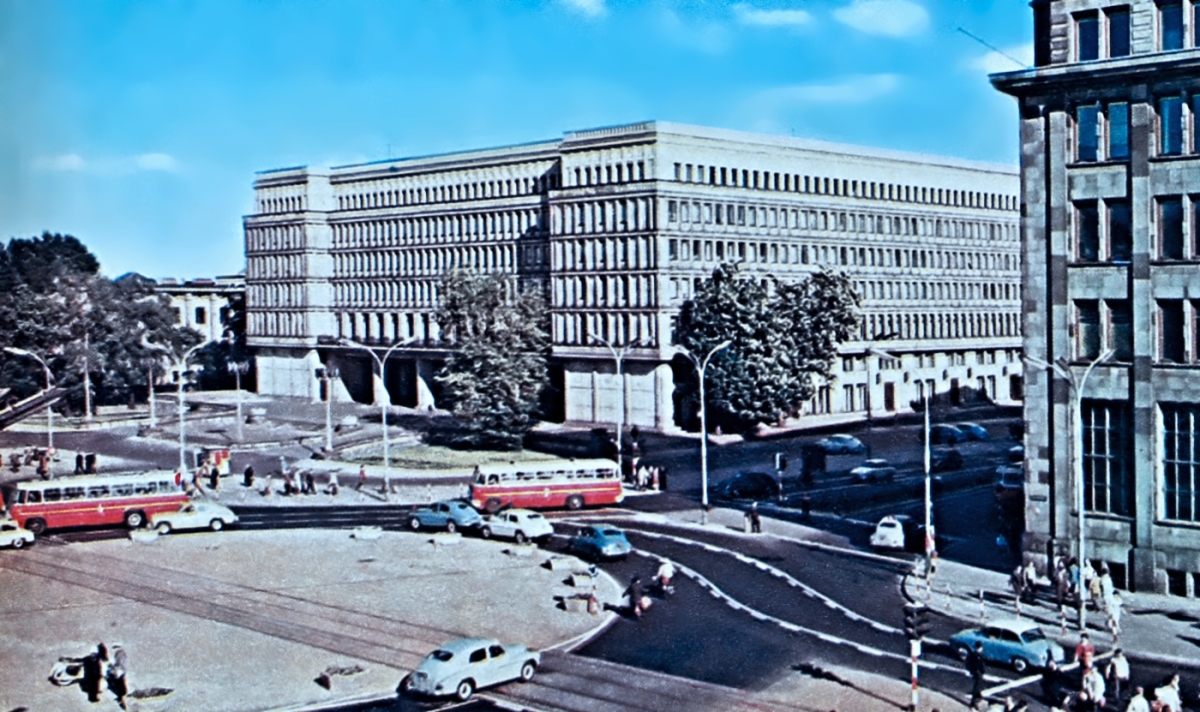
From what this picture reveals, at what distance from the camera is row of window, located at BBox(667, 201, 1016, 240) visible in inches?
4129

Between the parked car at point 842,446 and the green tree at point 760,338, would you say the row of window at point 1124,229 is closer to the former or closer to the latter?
the parked car at point 842,446

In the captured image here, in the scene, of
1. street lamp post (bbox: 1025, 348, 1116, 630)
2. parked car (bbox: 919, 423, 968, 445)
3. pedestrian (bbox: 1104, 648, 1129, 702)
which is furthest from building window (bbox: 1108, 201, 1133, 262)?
parked car (bbox: 919, 423, 968, 445)

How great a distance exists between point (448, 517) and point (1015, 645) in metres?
32.4

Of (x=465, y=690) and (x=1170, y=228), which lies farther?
(x=1170, y=228)

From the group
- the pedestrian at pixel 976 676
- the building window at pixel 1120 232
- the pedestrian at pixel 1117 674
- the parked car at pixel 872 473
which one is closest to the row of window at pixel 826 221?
the parked car at pixel 872 473

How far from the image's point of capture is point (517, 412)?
93000 mm

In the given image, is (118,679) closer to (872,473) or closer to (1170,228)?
(1170,228)

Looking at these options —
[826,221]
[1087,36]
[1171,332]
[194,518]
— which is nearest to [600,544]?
[194,518]

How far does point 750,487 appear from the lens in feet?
251

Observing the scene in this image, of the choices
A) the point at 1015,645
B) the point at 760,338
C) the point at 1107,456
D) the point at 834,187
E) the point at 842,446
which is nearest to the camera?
the point at 1015,645

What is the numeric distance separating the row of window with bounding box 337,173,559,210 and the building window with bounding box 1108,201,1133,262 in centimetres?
7002

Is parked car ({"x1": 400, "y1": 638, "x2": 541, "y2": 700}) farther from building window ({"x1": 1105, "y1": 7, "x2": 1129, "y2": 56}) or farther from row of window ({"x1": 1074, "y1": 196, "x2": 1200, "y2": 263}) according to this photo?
building window ({"x1": 1105, "y1": 7, "x2": 1129, "y2": 56})

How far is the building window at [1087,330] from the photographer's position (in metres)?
49.4

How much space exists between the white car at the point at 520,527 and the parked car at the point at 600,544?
144 inches
